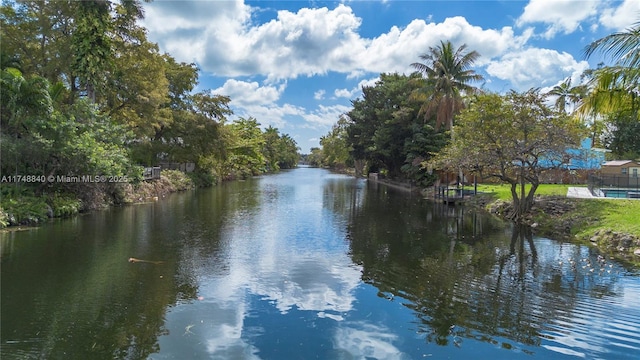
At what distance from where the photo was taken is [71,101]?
25.5 metres

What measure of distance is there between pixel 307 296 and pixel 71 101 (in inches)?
936

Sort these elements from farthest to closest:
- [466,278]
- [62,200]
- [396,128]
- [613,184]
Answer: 1. [396,128]
2. [613,184]
3. [62,200]
4. [466,278]

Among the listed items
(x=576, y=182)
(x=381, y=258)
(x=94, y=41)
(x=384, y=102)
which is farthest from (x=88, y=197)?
(x=576, y=182)

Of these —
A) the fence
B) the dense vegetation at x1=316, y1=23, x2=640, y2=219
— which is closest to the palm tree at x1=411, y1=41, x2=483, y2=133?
the dense vegetation at x1=316, y1=23, x2=640, y2=219

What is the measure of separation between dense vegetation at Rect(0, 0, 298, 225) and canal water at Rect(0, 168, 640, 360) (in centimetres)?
324

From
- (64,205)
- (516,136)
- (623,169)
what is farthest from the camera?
(623,169)

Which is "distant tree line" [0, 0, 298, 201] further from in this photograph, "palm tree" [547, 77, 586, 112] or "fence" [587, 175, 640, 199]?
"fence" [587, 175, 640, 199]

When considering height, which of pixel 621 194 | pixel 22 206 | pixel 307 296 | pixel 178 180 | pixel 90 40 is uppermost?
pixel 90 40

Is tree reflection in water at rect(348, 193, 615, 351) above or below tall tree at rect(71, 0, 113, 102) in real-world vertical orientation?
below

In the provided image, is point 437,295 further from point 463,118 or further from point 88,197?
point 88,197

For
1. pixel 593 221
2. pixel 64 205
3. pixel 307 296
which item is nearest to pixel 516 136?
pixel 593 221

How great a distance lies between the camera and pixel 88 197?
21125mm

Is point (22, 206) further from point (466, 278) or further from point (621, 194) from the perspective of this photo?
point (621, 194)

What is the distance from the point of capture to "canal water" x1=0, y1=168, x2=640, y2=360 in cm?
679
